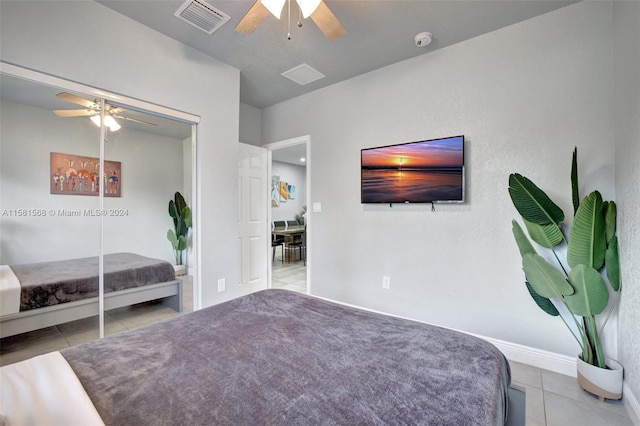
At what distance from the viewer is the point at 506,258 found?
230 centimetres

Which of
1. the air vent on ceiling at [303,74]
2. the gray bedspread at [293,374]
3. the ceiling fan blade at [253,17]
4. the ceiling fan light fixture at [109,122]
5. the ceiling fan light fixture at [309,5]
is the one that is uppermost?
the air vent on ceiling at [303,74]

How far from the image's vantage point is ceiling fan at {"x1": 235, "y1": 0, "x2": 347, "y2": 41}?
1573 millimetres

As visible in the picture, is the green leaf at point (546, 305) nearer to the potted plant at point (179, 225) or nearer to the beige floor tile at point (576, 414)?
the beige floor tile at point (576, 414)

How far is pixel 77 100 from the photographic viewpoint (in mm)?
2119

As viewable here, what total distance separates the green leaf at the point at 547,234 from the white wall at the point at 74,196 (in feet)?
9.94

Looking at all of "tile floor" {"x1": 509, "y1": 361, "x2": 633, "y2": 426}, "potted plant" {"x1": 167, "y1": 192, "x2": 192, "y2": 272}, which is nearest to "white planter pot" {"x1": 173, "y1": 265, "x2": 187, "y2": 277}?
"potted plant" {"x1": 167, "y1": 192, "x2": 192, "y2": 272}

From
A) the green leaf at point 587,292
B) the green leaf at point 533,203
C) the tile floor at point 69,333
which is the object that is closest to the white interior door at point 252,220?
the tile floor at point 69,333

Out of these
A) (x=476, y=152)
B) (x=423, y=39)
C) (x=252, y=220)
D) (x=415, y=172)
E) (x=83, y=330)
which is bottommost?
(x=83, y=330)

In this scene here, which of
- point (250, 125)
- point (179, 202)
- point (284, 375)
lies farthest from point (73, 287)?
point (250, 125)

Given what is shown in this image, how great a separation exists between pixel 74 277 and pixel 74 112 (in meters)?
1.26

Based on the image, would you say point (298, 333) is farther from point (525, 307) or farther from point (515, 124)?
point (515, 124)

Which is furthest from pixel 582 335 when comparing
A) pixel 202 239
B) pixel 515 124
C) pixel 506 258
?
pixel 202 239

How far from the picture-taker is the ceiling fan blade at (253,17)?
168cm

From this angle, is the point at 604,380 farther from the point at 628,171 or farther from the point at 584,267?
the point at 628,171
